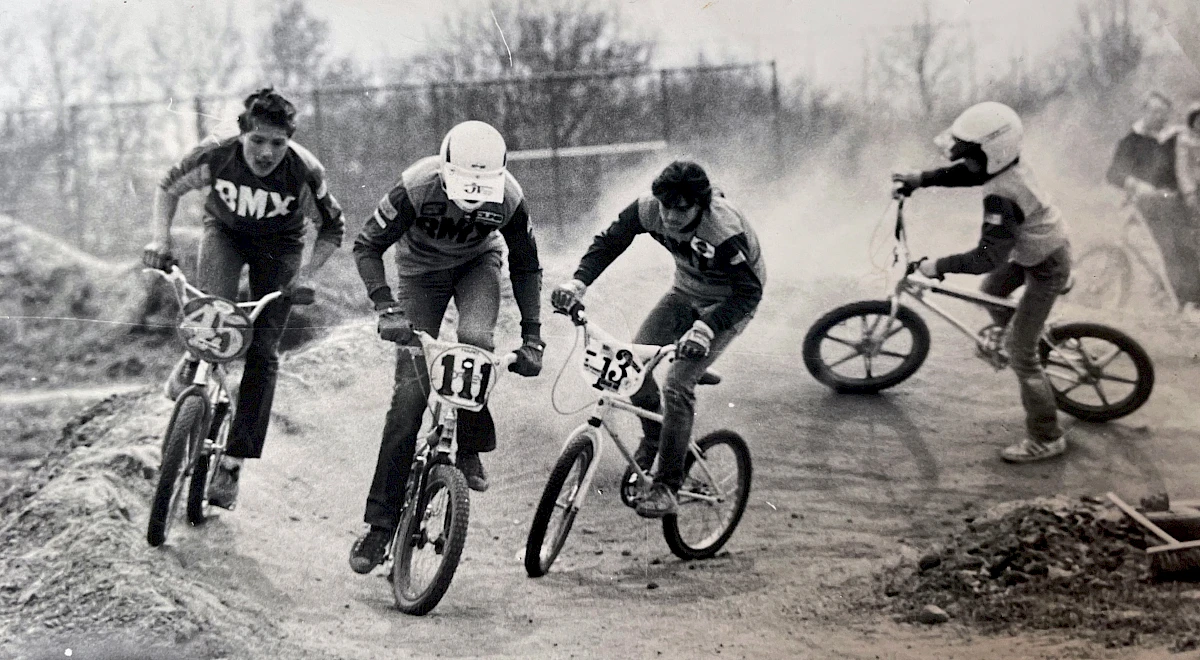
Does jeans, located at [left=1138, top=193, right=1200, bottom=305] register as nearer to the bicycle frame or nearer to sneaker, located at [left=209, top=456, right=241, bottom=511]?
the bicycle frame

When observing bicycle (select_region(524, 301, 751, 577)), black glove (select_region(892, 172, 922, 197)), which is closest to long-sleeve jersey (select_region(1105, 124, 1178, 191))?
black glove (select_region(892, 172, 922, 197))

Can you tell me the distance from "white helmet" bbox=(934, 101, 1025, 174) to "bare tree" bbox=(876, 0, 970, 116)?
0.10 meters

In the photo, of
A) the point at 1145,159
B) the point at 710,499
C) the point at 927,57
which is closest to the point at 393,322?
the point at 710,499

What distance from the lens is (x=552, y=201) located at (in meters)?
3.71

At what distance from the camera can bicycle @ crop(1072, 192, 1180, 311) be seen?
3.64 m

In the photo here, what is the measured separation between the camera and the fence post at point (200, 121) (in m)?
3.70

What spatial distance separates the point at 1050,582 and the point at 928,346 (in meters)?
0.81

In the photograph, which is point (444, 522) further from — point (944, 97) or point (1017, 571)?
point (944, 97)

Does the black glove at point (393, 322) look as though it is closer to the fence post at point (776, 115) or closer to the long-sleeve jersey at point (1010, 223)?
the fence post at point (776, 115)

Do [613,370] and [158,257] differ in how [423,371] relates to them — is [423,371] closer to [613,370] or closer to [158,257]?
A: [613,370]

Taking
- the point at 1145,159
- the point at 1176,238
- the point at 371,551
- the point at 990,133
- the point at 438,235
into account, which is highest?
the point at 990,133

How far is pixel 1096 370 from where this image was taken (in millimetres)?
3625

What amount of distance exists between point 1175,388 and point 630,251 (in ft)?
5.84

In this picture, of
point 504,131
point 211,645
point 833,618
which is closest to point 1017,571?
point 833,618
